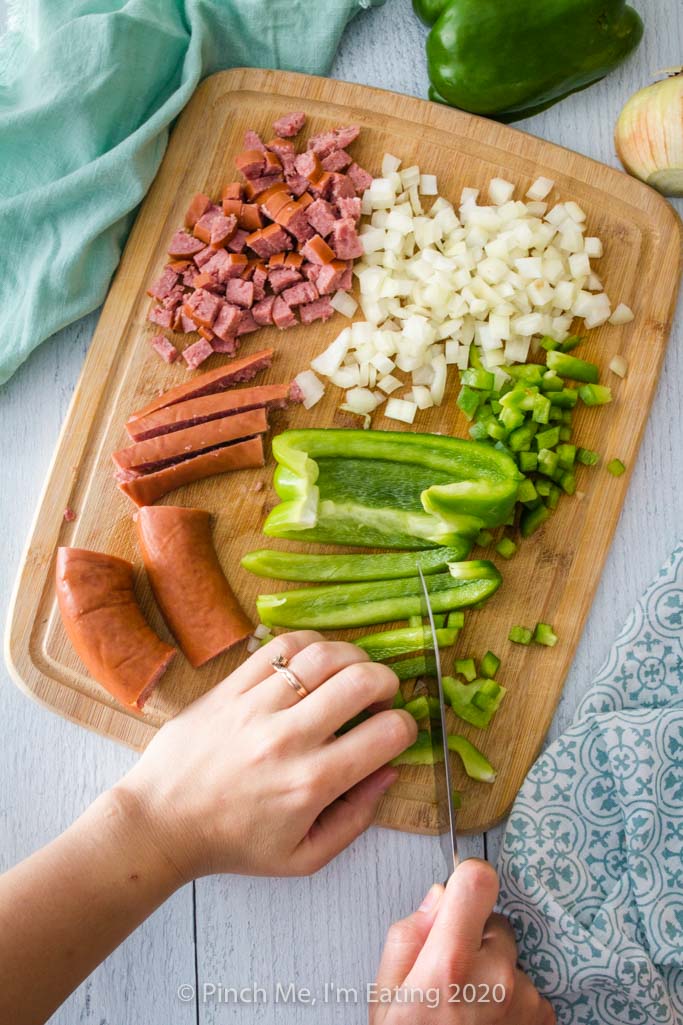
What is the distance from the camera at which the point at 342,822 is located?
2529 millimetres

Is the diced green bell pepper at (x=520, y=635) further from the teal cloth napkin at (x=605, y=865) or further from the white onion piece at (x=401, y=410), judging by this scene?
the white onion piece at (x=401, y=410)

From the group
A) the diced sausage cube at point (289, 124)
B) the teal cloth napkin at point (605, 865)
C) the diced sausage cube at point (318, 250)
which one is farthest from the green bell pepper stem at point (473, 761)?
the diced sausage cube at point (289, 124)

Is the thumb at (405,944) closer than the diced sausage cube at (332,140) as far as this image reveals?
Yes

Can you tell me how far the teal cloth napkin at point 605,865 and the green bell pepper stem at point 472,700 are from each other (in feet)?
0.67

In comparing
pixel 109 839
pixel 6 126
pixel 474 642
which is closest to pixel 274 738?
pixel 109 839

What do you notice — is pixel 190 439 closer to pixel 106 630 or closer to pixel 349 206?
pixel 106 630

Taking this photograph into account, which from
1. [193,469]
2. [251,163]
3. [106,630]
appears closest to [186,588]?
[106,630]

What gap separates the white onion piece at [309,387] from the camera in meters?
2.81

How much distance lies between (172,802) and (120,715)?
403mm

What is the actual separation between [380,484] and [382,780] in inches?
34.4

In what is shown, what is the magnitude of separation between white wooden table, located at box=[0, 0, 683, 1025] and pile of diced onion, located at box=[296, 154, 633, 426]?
382mm

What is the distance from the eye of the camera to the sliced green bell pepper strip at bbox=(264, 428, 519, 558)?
265 centimetres

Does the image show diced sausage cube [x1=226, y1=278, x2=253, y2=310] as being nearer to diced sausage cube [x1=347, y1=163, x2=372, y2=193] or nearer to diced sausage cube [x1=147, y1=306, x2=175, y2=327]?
diced sausage cube [x1=147, y1=306, x2=175, y2=327]

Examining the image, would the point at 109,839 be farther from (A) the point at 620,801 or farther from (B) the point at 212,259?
(B) the point at 212,259
